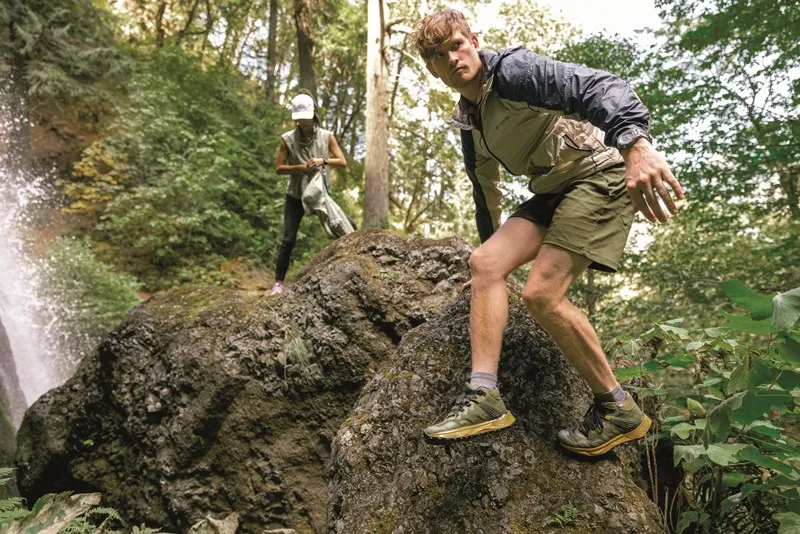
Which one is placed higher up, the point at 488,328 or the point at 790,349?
the point at 488,328

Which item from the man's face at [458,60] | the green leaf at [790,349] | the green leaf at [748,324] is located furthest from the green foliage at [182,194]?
the green leaf at [790,349]

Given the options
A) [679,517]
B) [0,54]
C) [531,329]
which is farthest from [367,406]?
[0,54]

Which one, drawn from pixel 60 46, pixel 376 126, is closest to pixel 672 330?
pixel 376 126

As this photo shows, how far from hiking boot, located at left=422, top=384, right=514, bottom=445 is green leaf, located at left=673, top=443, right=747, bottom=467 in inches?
27.2

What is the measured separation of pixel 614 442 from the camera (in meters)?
2.12

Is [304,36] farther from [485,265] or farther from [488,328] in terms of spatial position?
[488,328]

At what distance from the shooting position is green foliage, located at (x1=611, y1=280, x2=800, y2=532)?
1453 mm

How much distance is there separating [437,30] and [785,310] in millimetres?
1655

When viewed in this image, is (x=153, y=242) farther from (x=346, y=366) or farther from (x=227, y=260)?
(x=346, y=366)

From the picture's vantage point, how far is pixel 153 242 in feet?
36.9

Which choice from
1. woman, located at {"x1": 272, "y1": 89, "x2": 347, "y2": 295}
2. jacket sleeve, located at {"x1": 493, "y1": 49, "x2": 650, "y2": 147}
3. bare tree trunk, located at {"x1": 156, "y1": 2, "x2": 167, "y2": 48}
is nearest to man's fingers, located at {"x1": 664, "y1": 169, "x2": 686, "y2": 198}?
jacket sleeve, located at {"x1": 493, "y1": 49, "x2": 650, "y2": 147}

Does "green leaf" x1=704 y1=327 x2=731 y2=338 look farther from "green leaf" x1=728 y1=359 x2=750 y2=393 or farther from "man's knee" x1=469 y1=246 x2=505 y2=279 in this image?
"man's knee" x1=469 y1=246 x2=505 y2=279

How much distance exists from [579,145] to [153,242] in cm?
1104

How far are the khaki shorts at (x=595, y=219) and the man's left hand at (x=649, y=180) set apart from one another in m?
0.34
